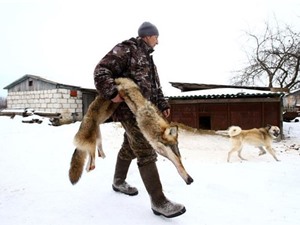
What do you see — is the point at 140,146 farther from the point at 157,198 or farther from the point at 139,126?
the point at 157,198

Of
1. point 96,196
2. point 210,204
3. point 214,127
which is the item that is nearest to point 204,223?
point 210,204

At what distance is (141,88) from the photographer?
2787mm

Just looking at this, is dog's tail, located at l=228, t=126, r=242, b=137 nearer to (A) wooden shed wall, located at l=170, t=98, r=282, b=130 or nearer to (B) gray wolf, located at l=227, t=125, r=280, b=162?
(B) gray wolf, located at l=227, t=125, r=280, b=162

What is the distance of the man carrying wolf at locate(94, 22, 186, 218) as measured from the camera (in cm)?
255

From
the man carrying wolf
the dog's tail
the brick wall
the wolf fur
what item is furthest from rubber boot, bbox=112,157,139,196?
the brick wall

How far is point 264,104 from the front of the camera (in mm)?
11305

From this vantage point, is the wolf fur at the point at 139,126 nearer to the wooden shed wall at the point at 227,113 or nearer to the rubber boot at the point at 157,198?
the rubber boot at the point at 157,198

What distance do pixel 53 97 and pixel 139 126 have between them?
1968 cm

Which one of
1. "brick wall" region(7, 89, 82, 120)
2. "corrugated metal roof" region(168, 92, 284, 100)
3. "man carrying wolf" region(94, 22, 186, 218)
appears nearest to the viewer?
"man carrying wolf" region(94, 22, 186, 218)

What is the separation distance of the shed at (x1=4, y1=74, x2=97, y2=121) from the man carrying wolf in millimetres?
17439

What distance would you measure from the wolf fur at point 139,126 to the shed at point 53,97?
17505mm

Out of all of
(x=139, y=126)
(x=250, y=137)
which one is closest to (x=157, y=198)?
(x=139, y=126)

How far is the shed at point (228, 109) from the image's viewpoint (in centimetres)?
1125

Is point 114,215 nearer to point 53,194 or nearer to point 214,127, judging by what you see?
point 53,194
